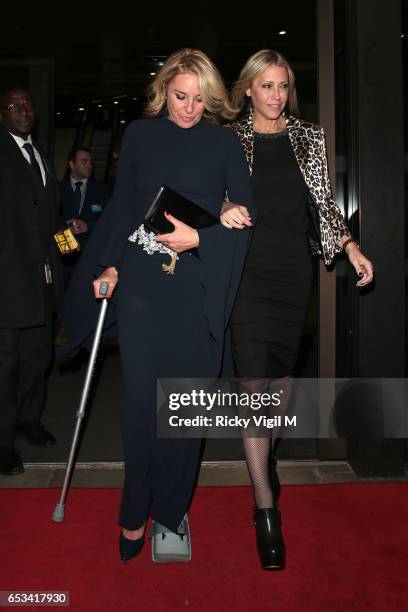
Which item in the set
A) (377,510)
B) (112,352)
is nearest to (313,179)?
(377,510)

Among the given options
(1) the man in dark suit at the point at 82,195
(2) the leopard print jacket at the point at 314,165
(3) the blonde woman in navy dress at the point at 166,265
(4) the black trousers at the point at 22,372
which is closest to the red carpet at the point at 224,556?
(3) the blonde woman in navy dress at the point at 166,265

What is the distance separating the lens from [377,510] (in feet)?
9.39

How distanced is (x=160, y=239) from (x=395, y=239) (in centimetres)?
146

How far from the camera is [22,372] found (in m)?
3.84

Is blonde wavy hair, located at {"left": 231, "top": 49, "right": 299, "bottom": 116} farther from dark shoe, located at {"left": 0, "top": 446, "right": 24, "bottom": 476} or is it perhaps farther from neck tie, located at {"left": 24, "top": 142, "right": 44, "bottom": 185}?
dark shoe, located at {"left": 0, "top": 446, "right": 24, "bottom": 476}

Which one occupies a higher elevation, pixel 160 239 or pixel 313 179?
pixel 313 179

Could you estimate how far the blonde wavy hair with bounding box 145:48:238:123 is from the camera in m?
2.23

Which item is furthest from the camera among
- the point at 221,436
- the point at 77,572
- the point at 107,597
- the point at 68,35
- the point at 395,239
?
the point at 68,35

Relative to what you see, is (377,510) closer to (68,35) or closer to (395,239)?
(395,239)

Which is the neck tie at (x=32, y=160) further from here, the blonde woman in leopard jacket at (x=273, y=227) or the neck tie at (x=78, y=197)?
the neck tie at (x=78, y=197)

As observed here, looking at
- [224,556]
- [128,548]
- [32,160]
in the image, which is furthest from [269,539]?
[32,160]

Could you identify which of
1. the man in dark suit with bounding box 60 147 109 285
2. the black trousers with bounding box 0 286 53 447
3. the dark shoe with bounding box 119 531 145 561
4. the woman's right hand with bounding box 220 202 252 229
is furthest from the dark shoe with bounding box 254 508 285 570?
the man in dark suit with bounding box 60 147 109 285

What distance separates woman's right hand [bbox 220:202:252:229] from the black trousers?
1.64 meters

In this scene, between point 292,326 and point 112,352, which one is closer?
point 292,326
